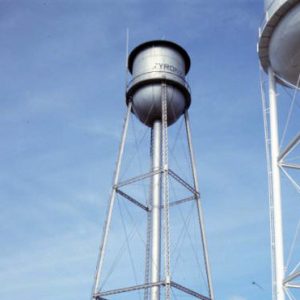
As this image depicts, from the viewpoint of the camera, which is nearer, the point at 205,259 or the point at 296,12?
the point at 296,12

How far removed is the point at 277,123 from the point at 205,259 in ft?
23.9

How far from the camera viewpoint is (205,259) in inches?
829

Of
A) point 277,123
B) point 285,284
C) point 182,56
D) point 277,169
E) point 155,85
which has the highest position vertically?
point 182,56

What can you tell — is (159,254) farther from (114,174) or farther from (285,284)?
(285,284)

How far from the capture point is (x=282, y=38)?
50.9ft

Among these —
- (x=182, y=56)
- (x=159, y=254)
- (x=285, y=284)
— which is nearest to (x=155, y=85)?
(x=182, y=56)

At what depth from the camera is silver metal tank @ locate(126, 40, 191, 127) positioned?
74.5 feet

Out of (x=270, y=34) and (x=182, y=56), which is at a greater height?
(x=182, y=56)

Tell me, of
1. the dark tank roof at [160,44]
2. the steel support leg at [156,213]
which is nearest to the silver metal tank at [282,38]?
the steel support leg at [156,213]

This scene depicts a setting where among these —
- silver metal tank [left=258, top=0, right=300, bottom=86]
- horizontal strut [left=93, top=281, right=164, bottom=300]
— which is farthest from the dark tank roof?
horizontal strut [left=93, top=281, right=164, bottom=300]

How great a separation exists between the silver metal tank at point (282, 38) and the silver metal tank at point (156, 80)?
21.1 feet

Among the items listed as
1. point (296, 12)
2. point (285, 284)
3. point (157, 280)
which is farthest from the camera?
point (157, 280)

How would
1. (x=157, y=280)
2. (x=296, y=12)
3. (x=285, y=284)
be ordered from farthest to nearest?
(x=157, y=280), (x=296, y=12), (x=285, y=284)

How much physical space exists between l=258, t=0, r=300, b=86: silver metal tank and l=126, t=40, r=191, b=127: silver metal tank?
6.42 metres
